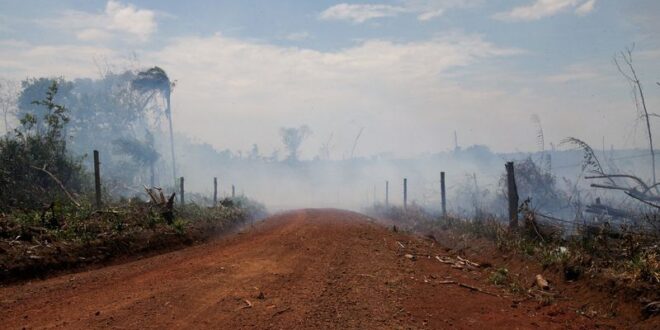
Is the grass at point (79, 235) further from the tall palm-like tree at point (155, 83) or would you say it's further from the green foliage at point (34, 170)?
the tall palm-like tree at point (155, 83)

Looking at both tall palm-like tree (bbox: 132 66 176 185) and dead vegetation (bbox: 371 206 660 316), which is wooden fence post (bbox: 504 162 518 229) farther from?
tall palm-like tree (bbox: 132 66 176 185)

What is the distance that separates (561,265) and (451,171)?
75.0 metres

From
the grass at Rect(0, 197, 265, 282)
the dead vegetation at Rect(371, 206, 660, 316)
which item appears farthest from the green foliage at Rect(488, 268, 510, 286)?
the grass at Rect(0, 197, 265, 282)

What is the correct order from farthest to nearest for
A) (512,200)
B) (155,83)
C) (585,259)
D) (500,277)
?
1. (155,83)
2. (512,200)
3. (500,277)
4. (585,259)

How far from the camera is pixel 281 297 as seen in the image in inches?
270

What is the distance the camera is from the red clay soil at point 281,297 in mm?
5863

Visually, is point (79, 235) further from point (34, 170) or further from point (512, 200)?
point (512, 200)

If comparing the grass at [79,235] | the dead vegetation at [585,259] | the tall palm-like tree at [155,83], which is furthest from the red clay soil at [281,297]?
the tall palm-like tree at [155,83]

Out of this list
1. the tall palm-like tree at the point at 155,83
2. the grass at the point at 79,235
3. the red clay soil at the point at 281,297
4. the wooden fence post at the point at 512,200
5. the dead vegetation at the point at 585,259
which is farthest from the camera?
the tall palm-like tree at the point at 155,83

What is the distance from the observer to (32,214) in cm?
1244

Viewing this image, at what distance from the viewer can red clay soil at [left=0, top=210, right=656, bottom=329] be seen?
5863mm

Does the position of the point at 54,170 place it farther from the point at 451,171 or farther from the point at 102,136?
the point at 451,171

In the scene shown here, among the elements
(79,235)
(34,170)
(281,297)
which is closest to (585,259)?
(281,297)

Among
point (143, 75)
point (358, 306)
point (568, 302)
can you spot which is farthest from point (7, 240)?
point (143, 75)
